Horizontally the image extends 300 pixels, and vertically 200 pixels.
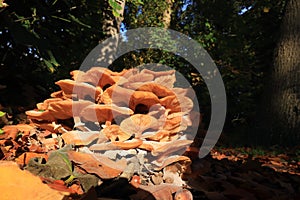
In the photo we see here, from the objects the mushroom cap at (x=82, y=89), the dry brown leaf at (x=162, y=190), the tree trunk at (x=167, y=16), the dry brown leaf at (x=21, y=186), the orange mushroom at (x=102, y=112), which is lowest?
the dry brown leaf at (x=162, y=190)

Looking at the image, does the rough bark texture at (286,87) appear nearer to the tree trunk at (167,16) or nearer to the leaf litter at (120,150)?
the leaf litter at (120,150)

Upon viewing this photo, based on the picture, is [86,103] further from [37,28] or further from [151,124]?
[37,28]

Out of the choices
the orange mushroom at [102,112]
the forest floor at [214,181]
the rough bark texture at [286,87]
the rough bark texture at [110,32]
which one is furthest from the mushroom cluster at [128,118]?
the rough bark texture at [286,87]

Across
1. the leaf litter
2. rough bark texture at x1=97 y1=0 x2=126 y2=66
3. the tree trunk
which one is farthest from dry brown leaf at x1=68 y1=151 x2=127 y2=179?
the tree trunk

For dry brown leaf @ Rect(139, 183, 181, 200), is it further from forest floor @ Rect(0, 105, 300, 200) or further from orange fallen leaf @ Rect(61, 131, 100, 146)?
orange fallen leaf @ Rect(61, 131, 100, 146)

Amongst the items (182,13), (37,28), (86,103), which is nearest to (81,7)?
(37,28)
